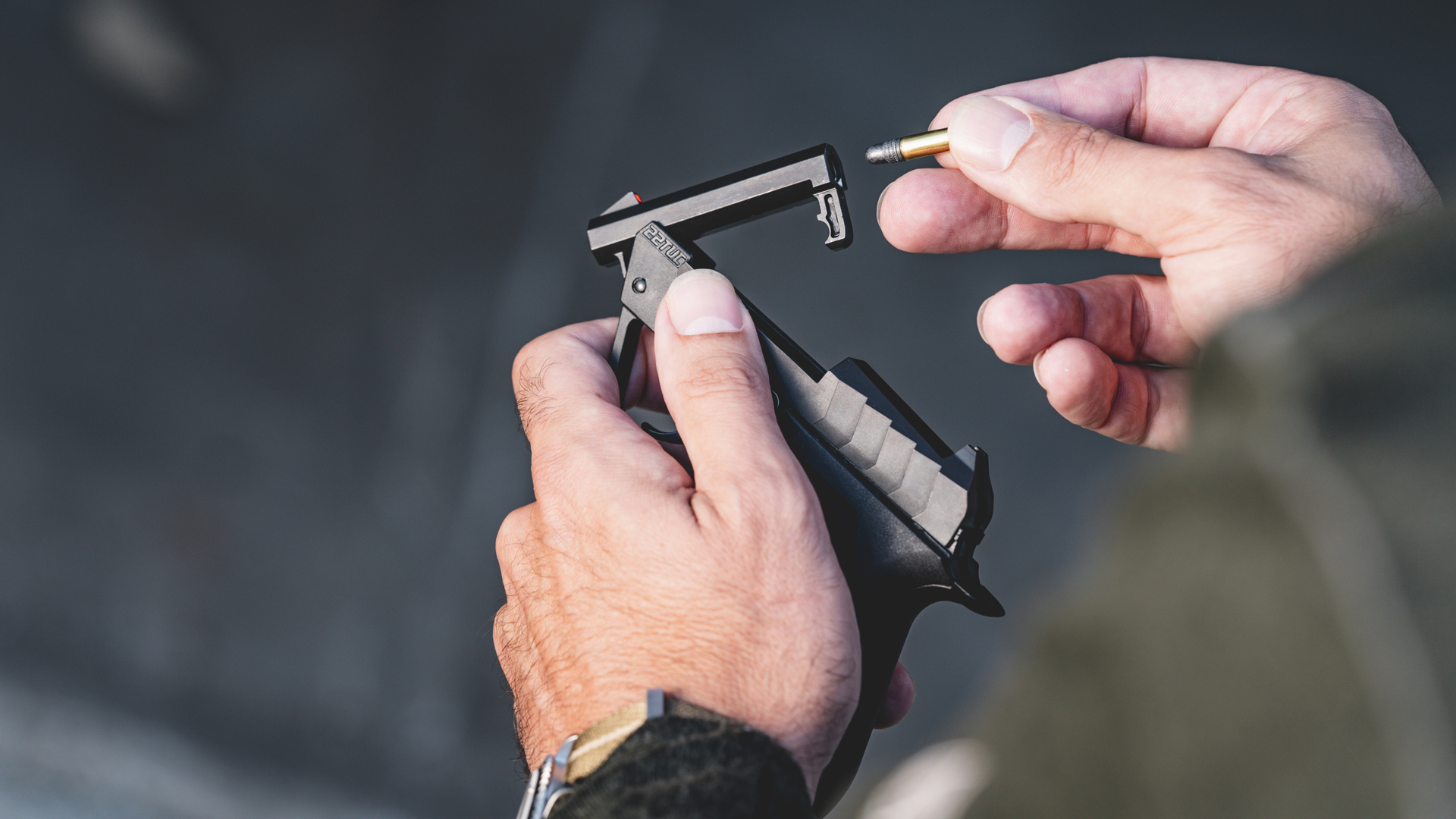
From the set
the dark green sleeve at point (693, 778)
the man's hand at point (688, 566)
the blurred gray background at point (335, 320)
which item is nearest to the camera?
the dark green sleeve at point (693, 778)

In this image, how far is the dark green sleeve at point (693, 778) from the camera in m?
0.50

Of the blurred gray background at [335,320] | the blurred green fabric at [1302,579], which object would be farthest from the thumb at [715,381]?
the blurred gray background at [335,320]

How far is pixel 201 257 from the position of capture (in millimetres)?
1618

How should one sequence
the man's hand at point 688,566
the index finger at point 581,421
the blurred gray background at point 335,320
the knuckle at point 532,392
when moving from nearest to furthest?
1. the man's hand at point 688,566
2. the index finger at point 581,421
3. the knuckle at point 532,392
4. the blurred gray background at point 335,320

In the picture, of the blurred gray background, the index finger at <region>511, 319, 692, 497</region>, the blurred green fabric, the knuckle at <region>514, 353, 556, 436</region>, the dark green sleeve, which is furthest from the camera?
the blurred gray background

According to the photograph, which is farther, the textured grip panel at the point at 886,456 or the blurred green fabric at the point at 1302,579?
the textured grip panel at the point at 886,456

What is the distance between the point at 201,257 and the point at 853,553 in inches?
62.6

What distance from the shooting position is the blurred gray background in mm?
1574

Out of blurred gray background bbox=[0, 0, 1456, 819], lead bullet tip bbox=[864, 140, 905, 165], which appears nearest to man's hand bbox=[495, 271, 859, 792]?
lead bullet tip bbox=[864, 140, 905, 165]

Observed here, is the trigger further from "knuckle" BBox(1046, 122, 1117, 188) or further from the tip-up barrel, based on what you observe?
"knuckle" BBox(1046, 122, 1117, 188)

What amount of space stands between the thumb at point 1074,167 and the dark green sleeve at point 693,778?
572 mm

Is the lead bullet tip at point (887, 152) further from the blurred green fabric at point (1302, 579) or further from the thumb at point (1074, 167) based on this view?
the blurred green fabric at point (1302, 579)

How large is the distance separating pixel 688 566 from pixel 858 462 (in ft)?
0.68

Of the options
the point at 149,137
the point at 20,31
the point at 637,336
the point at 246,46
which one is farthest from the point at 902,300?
the point at 20,31
